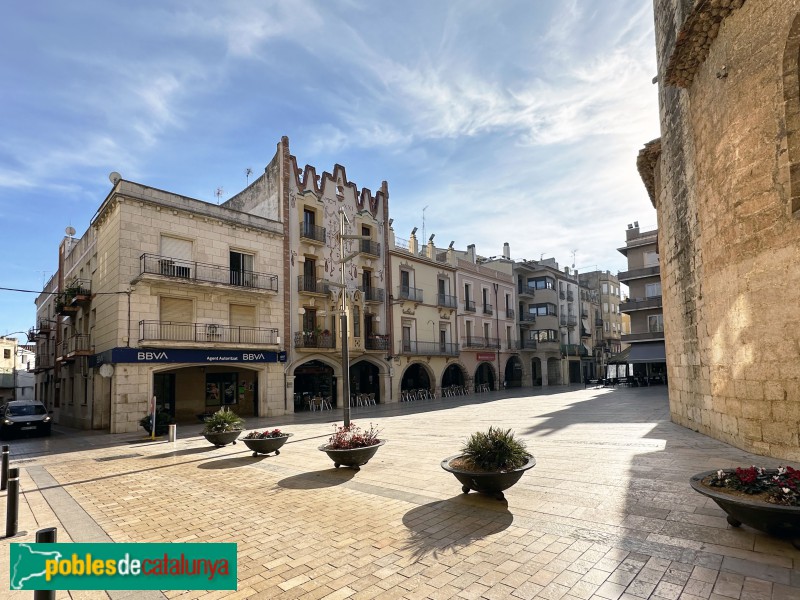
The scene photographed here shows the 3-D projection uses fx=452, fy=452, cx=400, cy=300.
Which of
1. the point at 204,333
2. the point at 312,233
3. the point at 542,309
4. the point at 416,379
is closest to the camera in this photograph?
the point at 204,333

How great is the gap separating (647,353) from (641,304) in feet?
14.8

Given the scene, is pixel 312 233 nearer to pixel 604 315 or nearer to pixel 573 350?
pixel 573 350

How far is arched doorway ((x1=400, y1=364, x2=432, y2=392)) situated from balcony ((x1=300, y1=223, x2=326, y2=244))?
41.7 feet

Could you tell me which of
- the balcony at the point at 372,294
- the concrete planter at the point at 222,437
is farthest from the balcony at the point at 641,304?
the concrete planter at the point at 222,437

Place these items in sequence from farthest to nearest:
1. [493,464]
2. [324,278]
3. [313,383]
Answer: [313,383] < [324,278] < [493,464]

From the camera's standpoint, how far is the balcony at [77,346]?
20.1 m

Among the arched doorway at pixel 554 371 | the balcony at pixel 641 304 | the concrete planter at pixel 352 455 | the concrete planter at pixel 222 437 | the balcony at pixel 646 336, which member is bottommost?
the arched doorway at pixel 554 371

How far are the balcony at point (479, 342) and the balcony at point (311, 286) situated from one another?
14.8m

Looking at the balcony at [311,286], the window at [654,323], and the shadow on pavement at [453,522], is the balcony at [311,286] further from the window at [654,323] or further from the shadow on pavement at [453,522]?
the window at [654,323]

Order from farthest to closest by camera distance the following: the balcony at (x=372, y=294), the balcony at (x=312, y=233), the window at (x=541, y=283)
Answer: the window at (x=541, y=283) < the balcony at (x=372, y=294) < the balcony at (x=312, y=233)

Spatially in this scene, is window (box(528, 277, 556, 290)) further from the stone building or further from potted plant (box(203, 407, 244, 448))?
potted plant (box(203, 407, 244, 448))

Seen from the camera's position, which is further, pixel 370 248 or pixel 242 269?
pixel 370 248

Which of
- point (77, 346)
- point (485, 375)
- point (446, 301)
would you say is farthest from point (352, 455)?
point (485, 375)

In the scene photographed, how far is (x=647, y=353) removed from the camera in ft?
117
